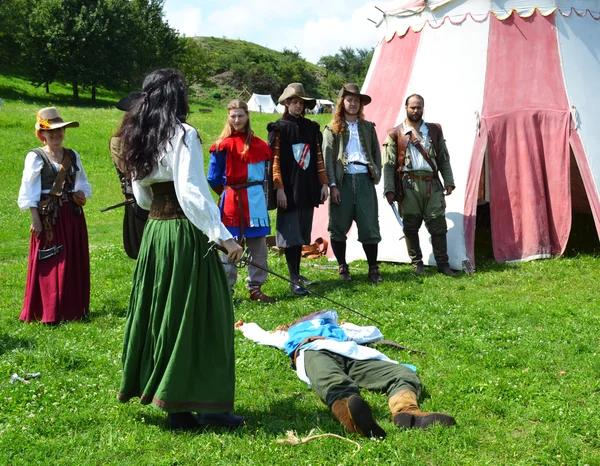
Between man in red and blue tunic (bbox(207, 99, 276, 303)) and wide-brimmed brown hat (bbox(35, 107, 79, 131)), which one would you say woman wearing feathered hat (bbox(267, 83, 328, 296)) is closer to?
man in red and blue tunic (bbox(207, 99, 276, 303))

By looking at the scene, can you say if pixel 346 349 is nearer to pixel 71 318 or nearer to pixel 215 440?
pixel 215 440

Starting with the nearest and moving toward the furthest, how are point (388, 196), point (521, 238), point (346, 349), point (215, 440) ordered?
1. point (215, 440)
2. point (346, 349)
3. point (388, 196)
4. point (521, 238)

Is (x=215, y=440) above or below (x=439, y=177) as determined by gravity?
below

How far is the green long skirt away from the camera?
341cm

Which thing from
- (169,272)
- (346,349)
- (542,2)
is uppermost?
(542,2)

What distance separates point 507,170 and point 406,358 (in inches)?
154

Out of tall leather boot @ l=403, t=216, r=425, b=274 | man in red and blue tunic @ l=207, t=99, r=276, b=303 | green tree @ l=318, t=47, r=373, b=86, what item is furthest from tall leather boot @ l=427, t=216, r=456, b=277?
green tree @ l=318, t=47, r=373, b=86

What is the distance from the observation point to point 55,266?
18.6ft

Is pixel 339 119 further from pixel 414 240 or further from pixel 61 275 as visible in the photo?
pixel 61 275

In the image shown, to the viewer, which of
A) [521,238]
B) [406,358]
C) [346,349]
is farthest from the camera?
[521,238]

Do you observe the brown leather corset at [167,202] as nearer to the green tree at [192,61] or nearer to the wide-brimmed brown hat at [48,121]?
the wide-brimmed brown hat at [48,121]

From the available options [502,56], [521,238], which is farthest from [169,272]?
[502,56]

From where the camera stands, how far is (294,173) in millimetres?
6566

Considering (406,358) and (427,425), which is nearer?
(427,425)
